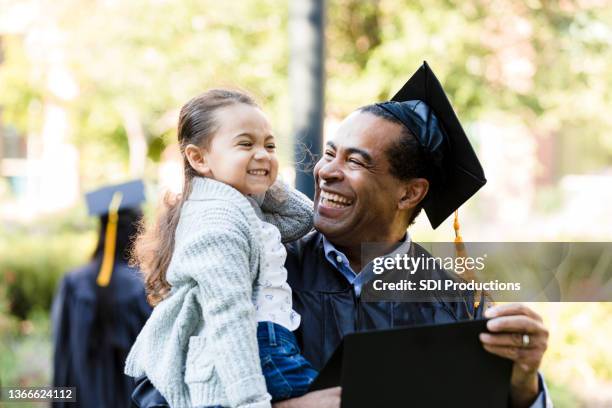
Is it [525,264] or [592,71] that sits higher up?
[592,71]

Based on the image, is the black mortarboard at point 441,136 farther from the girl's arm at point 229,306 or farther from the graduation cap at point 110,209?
the graduation cap at point 110,209

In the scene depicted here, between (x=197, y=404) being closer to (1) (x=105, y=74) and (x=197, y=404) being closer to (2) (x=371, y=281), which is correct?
(2) (x=371, y=281)

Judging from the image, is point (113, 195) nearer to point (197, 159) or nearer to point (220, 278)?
point (197, 159)

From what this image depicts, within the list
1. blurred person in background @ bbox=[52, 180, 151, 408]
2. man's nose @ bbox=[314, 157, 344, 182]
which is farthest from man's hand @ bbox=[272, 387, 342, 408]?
blurred person in background @ bbox=[52, 180, 151, 408]

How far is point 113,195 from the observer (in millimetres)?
6320

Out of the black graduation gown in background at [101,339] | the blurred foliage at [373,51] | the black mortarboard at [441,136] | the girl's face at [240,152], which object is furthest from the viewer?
the blurred foliage at [373,51]

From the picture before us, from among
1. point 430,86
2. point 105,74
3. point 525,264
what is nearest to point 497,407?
point 430,86

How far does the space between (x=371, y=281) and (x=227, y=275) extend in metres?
0.64

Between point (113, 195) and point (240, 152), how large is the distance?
405 centimetres

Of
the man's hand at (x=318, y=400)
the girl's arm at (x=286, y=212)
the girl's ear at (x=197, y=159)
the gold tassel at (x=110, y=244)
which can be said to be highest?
the girl's ear at (x=197, y=159)

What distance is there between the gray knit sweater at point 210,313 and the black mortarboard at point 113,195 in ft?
12.6

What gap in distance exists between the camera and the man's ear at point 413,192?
9.45 ft

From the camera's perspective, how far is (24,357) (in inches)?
316

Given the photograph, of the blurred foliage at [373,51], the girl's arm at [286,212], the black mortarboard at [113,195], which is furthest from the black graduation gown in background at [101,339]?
the blurred foliage at [373,51]
